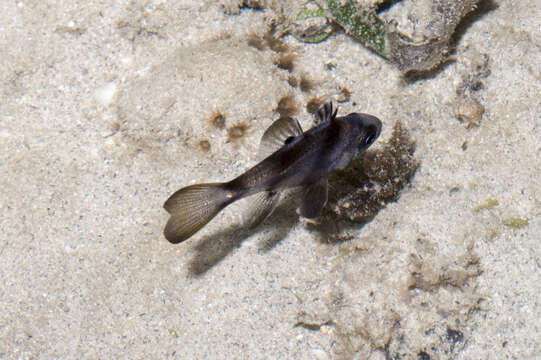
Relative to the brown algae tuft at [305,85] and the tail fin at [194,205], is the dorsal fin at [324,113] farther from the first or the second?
the brown algae tuft at [305,85]

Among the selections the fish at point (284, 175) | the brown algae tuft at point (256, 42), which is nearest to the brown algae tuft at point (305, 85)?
the brown algae tuft at point (256, 42)

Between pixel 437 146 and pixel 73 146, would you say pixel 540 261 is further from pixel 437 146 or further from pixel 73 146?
pixel 73 146

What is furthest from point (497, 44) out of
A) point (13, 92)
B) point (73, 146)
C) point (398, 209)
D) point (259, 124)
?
point (13, 92)

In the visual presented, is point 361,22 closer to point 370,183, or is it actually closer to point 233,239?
point 370,183

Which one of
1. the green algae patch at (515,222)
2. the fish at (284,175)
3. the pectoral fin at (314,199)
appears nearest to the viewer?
the fish at (284,175)

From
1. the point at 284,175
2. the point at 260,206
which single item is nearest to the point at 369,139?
the point at 284,175
